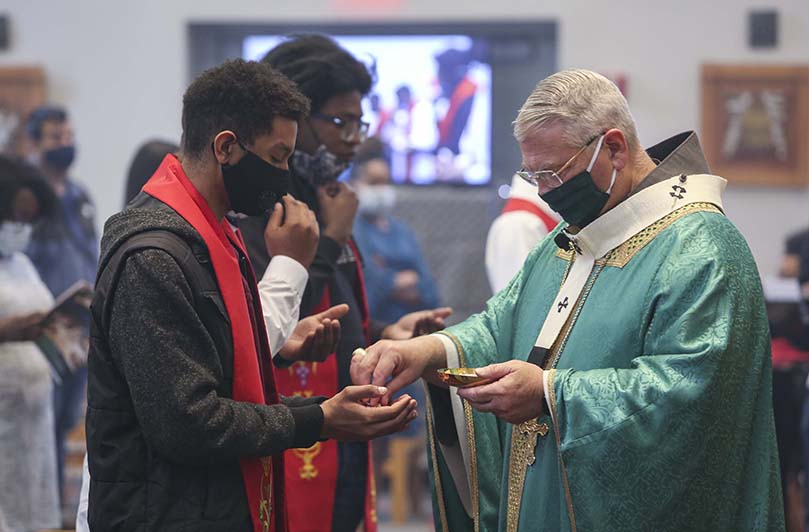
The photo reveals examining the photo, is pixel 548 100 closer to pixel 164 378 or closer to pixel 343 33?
pixel 164 378

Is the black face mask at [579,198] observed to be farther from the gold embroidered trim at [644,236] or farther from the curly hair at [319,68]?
the curly hair at [319,68]

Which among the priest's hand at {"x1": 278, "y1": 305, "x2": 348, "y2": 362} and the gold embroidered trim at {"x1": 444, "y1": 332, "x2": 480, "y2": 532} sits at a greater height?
the priest's hand at {"x1": 278, "y1": 305, "x2": 348, "y2": 362}

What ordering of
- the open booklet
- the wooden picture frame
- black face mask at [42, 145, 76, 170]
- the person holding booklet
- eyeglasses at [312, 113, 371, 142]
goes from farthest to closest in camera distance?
the wooden picture frame
black face mask at [42, 145, 76, 170]
the person holding booklet
the open booklet
eyeglasses at [312, 113, 371, 142]

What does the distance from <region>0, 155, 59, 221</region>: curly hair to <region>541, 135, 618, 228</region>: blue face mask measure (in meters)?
3.04

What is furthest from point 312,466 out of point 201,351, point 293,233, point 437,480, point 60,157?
point 60,157

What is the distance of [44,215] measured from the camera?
17.0 feet

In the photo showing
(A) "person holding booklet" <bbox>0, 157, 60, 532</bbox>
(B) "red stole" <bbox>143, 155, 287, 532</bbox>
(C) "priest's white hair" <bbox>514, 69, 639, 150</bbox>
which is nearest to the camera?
(B) "red stole" <bbox>143, 155, 287, 532</bbox>

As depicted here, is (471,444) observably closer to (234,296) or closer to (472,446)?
(472,446)

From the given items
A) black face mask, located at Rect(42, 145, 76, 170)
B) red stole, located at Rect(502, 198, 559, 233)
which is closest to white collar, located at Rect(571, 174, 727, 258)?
red stole, located at Rect(502, 198, 559, 233)

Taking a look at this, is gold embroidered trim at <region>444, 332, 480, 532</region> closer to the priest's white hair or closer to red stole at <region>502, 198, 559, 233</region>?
the priest's white hair

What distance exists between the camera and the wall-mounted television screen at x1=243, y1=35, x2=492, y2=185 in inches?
299

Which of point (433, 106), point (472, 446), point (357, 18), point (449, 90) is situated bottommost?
point (472, 446)

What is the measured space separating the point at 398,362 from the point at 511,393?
41 cm

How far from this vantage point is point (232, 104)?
2.37 meters
